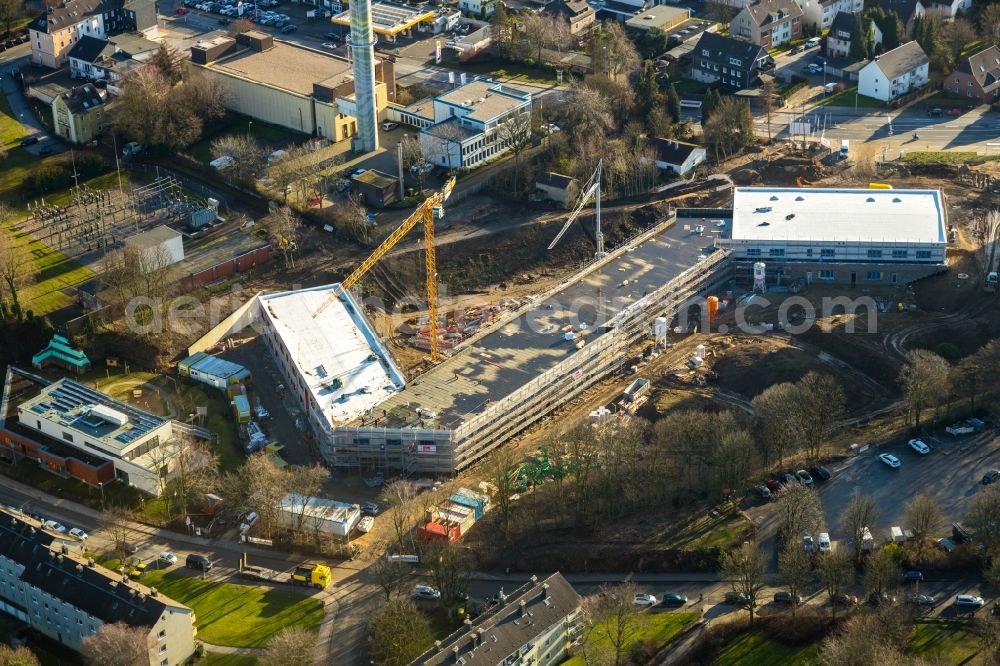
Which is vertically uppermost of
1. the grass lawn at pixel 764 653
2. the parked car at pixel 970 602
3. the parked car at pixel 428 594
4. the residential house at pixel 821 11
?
the residential house at pixel 821 11

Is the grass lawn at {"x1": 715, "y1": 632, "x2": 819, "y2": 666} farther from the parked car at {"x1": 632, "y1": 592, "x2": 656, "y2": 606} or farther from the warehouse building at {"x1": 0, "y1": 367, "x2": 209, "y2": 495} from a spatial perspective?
the warehouse building at {"x1": 0, "y1": 367, "x2": 209, "y2": 495}

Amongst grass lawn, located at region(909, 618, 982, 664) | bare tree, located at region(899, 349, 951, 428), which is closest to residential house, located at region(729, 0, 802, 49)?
bare tree, located at region(899, 349, 951, 428)

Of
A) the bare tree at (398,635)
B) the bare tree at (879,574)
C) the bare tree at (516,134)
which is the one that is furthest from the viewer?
the bare tree at (516,134)

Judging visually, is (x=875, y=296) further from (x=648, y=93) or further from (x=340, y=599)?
(x=340, y=599)

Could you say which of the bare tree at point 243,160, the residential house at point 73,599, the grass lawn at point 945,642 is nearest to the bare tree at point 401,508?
the residential house at point 73,599

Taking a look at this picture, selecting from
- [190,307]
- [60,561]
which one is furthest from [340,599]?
[190,307]

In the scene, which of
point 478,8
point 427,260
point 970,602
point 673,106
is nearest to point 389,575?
point 427,260

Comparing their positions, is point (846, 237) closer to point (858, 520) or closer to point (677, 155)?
point (677, 155)

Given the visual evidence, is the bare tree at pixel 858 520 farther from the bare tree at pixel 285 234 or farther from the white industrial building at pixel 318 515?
the bare tree at pixel 285 234
